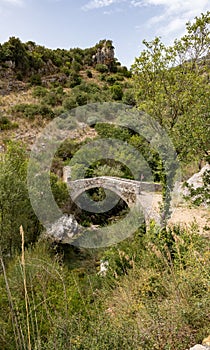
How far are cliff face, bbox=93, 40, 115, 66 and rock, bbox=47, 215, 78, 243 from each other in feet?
88.5

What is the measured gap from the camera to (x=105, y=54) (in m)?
36.2

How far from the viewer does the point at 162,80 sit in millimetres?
6832

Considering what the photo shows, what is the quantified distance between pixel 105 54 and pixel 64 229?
29.2 meters

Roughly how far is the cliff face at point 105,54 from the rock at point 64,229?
88.5 feet

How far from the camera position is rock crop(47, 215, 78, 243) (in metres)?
12.5

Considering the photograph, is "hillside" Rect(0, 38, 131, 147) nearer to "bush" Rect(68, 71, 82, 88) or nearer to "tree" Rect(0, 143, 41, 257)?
"bush" Rect(68, 71, 82, 88)

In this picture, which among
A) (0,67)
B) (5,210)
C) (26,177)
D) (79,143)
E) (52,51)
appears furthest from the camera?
(52,51)

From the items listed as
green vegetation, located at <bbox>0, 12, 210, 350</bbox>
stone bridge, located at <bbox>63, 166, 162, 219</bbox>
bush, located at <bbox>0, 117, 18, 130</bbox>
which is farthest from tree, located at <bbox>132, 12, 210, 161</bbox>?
bush, located at <bbox>0, 117, 18, 130</bbox>

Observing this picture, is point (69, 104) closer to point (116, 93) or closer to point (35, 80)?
point (116, 93)

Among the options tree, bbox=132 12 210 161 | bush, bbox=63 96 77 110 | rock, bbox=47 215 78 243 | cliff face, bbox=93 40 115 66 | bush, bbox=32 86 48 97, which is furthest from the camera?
cliff face, bbox=93 40 115 66

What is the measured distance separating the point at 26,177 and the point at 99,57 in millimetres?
29601

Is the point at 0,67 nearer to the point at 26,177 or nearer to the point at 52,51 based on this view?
the point at 52,51

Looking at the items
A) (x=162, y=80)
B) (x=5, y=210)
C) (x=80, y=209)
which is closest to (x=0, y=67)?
(x=80, y=209)

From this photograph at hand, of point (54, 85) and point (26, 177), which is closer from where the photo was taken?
point (26, 177)
